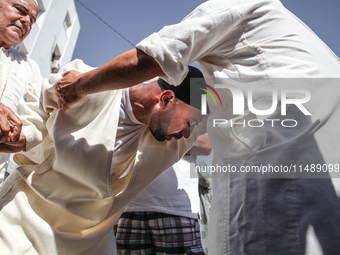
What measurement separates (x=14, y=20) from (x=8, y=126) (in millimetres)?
1387

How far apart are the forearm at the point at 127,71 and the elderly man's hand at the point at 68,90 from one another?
0.70 feet

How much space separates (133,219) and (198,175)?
2.93 ft

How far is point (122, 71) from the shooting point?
923 mm

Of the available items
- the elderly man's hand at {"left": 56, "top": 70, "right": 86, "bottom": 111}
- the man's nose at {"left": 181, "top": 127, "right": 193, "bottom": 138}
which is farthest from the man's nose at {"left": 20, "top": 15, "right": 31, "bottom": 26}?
the man's nose at {"left": 181, "top": 127, "right": 193, "bottom": 138}

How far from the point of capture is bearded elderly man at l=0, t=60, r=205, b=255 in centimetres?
136

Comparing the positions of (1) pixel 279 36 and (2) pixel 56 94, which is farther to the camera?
(2) pixel 56 94

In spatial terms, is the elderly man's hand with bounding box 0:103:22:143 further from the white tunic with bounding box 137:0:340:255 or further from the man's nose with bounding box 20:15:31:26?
the man's nose with bounding box 20:15:31:26

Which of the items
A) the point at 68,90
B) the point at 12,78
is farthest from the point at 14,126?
the point at 12,78

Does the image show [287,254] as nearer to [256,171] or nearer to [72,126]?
[256,171]

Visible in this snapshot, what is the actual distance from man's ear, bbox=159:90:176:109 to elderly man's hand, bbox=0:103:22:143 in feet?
2.80

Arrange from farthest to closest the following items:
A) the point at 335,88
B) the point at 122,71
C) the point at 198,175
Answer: the point at 198,175, the point at 122,71, the point at 335,88

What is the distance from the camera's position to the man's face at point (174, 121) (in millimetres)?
1657

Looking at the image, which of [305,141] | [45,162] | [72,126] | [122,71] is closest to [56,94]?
[72,126]

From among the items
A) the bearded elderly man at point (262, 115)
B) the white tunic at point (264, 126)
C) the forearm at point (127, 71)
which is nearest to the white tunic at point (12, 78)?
the forearm at point (127, 71)
